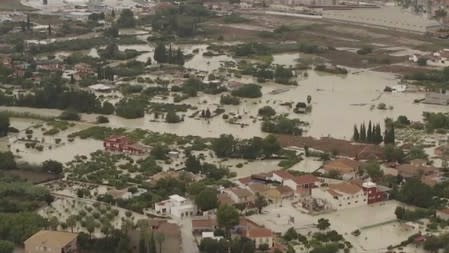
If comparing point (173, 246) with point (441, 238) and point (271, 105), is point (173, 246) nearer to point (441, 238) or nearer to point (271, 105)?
point (441, 238)

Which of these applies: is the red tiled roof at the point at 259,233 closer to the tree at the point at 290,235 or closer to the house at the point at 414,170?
the tree at the point at 290,235

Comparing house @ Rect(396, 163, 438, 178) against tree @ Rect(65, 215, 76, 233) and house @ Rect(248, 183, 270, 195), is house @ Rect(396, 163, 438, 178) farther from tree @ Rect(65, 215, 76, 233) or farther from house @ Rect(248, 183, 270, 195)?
tree @ Rect(65, 215, 76, 233)

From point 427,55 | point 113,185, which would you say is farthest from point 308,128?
point 427,55

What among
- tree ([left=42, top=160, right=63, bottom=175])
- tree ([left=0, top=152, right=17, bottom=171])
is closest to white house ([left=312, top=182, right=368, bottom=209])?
tree ([left=42, top=160, right=63, bottom=175])

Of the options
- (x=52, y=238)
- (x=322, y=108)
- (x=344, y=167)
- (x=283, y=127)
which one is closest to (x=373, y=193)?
(x=344, y=167)

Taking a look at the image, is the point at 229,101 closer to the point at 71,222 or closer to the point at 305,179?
the point at 305,179

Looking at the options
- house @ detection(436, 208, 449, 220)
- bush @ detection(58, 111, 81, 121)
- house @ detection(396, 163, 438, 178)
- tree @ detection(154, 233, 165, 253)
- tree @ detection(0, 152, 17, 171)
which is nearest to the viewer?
tree @ detection(154, 233, 165, 253)
